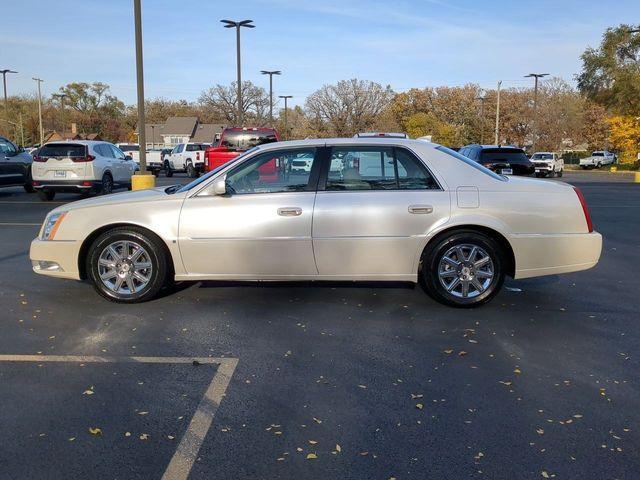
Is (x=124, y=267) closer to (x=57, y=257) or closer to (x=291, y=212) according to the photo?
(x=57, y=257)

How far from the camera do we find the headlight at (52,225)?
19.0ft

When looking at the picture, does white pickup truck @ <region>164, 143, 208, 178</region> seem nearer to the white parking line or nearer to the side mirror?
the side mirror

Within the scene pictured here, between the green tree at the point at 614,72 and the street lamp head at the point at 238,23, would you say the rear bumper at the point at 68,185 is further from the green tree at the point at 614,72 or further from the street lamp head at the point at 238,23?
the green tree at the point at 614,72

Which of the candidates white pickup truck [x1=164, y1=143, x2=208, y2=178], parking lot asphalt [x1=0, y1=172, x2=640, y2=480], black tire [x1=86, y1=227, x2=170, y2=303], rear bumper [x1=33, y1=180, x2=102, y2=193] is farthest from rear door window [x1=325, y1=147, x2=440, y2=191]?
white pickup truck [x1=164, y1=143, x2=208, y2=178]

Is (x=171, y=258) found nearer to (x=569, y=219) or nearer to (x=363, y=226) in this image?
(x=363, y=226)

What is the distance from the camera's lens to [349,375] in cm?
406

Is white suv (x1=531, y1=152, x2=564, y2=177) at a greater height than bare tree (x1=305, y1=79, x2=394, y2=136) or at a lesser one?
lesser

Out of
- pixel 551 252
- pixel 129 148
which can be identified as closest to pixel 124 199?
pixel 551 252

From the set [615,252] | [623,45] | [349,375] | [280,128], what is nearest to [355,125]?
[280,128]

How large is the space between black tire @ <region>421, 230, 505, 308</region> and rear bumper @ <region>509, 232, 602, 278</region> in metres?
0.19

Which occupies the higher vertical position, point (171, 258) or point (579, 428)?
point (171, 258)

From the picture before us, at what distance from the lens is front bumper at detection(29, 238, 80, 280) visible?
226 inches

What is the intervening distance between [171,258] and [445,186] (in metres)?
2.69

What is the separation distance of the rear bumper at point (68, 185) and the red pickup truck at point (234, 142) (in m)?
3.57
